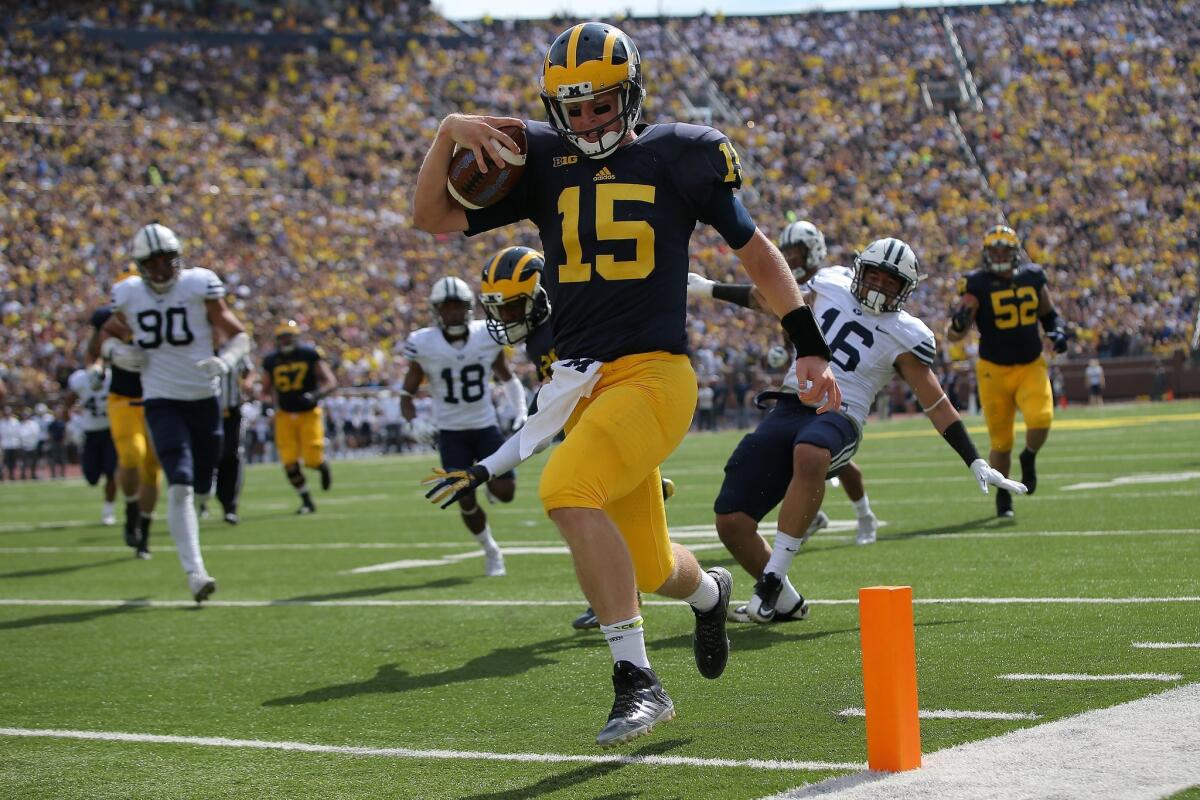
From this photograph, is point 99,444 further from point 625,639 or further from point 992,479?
point 625,639

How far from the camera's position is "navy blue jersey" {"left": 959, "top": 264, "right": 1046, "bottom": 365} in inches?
423

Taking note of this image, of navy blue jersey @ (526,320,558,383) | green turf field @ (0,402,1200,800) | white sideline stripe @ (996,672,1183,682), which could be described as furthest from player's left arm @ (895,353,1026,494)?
navy blue jersey @ (526,320,558,383)

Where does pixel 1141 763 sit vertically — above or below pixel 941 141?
below

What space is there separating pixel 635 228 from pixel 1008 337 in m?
7.14

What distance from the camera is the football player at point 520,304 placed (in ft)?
22.3

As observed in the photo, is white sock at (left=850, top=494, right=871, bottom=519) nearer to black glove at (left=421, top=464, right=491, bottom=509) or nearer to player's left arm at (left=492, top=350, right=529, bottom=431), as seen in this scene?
player's left arm at (left=492, top=350, right=529, bottom=431)

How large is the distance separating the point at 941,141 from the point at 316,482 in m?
21.9

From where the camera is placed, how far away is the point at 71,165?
32.1 m

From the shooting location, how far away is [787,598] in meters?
6.17

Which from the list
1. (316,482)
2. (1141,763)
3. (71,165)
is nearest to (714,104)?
(71,165)

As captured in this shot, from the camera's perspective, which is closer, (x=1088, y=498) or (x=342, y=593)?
(x=342, y=593)

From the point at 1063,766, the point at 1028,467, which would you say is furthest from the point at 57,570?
the point at 1063,766

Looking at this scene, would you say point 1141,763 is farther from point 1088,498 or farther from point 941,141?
point 941,141

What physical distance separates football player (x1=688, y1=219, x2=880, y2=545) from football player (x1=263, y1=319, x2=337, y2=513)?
6.55 meters
